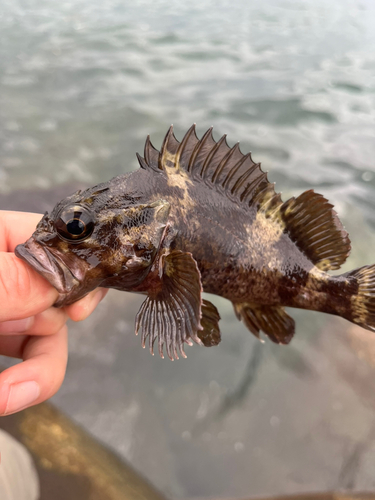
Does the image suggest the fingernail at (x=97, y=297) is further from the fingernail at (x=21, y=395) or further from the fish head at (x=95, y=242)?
the fingernail at (x=21, y=395)

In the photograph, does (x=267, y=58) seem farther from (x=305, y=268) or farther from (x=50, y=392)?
(x=50, y=392)

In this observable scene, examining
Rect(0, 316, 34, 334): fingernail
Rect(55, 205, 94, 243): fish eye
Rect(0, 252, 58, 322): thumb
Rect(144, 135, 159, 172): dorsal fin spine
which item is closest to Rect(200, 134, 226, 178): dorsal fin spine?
Rect(144, 135, 159, 172): dorsal fin spine

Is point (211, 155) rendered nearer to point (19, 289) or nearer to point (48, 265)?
point (48, 265)

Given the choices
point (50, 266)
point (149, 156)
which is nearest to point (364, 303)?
point (149, 156)

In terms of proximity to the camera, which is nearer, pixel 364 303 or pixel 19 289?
pixel 19 289

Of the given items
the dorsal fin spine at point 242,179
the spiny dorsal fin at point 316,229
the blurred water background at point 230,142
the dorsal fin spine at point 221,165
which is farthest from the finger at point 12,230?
the blurred water background at point 230,142

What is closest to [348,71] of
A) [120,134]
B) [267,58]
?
[267,58]
